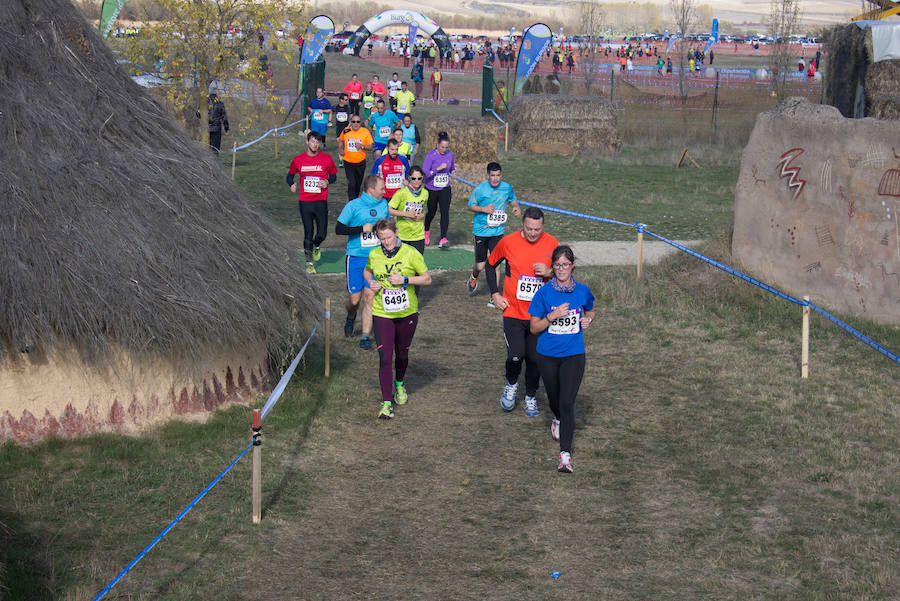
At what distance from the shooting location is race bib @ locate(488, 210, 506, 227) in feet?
42.6

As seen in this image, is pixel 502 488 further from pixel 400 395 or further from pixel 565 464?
pixel 400 395

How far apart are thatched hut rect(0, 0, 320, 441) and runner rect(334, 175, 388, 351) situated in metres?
1.77

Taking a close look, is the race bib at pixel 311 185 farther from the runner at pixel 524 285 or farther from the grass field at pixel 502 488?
the runner at pixel 524 285

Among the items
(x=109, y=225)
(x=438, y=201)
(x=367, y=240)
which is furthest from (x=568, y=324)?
(x=438, y=201)

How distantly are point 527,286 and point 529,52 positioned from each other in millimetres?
28508

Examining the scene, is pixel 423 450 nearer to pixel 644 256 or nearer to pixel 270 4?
pixel 644 256

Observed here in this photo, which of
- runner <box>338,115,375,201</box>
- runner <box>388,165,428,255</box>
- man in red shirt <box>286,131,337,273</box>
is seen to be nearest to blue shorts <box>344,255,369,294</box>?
runner <box>388,165,428,255</box>

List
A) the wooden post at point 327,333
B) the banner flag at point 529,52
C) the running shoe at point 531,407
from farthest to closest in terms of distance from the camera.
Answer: the banner flag at point 529,52
the wooden post at point 327,333
the running shoe at point 531,407

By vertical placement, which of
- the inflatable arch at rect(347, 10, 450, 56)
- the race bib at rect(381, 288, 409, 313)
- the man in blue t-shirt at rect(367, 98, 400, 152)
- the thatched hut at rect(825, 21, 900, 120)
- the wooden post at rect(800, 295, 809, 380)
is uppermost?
the inflatable arch at rect(347, 10, 450, 56)

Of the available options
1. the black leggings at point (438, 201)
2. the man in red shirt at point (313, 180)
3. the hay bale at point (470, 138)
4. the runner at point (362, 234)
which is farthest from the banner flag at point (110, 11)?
the runner at point (362, 234)

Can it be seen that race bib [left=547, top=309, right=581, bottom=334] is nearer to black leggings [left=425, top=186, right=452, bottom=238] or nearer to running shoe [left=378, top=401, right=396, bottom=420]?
running shoe [left=378, top=401, right=396, bottom=420]

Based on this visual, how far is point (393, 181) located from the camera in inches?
600

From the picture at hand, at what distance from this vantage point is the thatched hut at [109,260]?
773 centimetres

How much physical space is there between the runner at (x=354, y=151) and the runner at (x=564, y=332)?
1071 centimetres
